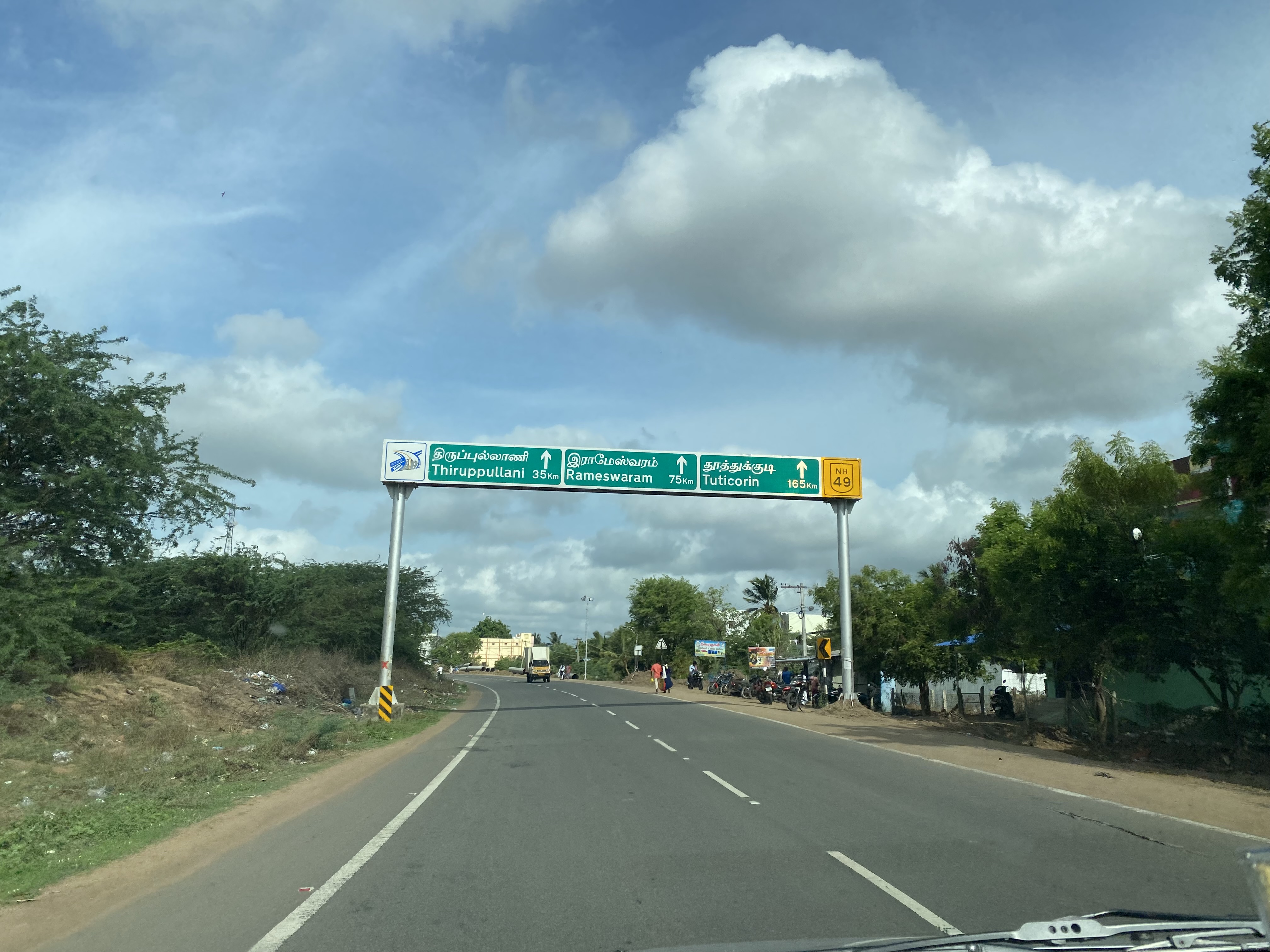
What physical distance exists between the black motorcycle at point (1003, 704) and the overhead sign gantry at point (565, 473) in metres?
9.79

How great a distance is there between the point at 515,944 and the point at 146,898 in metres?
3.25

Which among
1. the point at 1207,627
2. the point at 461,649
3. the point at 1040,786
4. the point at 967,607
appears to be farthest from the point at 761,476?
the point at 461,649

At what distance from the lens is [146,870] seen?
7852 mm

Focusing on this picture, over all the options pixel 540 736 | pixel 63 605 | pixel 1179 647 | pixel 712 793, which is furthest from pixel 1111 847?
pixel 63 605

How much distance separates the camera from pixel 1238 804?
11.5 metres

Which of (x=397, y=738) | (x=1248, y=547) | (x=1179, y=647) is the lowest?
(x=397, y=738)

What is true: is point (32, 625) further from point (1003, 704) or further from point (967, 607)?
point (1003, 704)

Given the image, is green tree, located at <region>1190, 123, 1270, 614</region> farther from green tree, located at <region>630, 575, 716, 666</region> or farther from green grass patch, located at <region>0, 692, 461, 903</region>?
green tree, located at <region>630, 575, 716, 666</region>

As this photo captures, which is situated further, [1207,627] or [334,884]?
[1207,627]

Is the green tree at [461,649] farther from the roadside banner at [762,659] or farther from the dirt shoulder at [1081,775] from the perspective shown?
the dirt shoulder at [1081,775]

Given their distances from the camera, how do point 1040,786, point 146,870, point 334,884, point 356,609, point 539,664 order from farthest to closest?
1. point 539,664
2. point 356,609
3. point 1040,786
4. point 146,870
5. point 334,884

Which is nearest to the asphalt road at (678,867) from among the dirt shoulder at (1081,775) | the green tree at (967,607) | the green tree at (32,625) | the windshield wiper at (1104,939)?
the dirt shoulder at (1081,775)

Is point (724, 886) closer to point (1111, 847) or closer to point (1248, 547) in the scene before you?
point (1111, 847)

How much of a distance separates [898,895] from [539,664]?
229 ft
